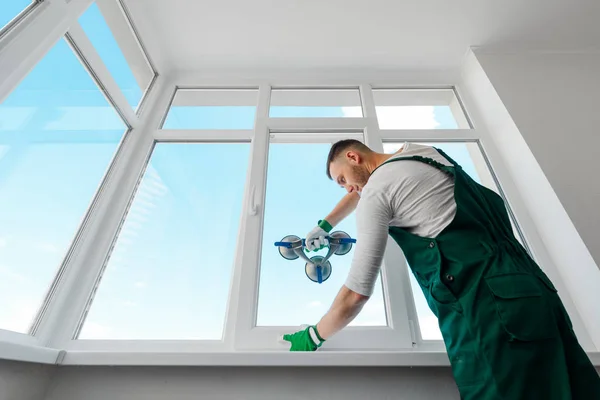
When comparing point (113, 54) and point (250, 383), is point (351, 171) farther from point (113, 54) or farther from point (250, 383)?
point (113, 54)

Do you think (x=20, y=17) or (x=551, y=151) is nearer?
(x=20, y=17)

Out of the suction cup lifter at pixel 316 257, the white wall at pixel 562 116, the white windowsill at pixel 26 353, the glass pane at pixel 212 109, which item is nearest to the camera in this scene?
the white windowsill at pixel 26 353

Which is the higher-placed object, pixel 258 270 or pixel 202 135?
pixel 202 135

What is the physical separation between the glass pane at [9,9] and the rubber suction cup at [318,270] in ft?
4.91

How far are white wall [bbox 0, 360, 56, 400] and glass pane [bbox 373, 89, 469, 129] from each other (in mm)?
2025

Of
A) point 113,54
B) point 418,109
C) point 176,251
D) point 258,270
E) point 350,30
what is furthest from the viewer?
point 418,109

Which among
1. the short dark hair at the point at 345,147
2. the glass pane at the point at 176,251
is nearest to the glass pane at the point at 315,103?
the glass pane at the point at 176,251

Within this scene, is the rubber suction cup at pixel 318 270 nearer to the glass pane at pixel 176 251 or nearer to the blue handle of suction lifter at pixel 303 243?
the blue handle of suction lifter at pixel 303 243

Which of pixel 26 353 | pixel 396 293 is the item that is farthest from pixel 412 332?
pixel 26 353

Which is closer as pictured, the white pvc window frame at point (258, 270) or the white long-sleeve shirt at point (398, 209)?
the white long-sleeve shirt at point (398, 209)

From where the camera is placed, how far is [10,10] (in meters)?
1.04

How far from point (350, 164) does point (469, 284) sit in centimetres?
62

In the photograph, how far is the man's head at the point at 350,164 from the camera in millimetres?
1179

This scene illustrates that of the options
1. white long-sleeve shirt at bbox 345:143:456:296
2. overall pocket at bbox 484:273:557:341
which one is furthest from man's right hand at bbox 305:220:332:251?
overall pocket at bbox 484:273:557:341
